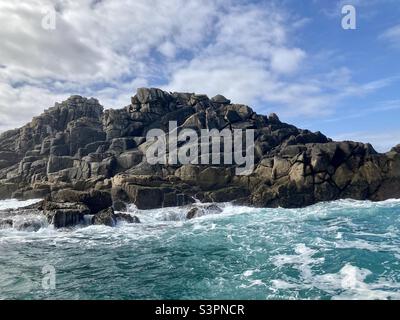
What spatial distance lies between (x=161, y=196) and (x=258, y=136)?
20766mm

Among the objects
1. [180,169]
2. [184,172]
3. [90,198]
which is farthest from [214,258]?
[180,169]

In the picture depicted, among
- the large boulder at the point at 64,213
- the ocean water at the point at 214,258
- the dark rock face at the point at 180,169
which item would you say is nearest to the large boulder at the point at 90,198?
the dark rock face at the point at 180,169

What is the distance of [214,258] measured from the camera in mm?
22547

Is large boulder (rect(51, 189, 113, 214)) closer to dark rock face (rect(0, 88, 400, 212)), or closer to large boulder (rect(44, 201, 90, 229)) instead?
dark rock face (rect(0, 88, 400, 212))

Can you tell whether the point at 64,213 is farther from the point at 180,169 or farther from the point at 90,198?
the point at 180,169

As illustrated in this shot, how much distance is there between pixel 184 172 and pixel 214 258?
2700 centimetres

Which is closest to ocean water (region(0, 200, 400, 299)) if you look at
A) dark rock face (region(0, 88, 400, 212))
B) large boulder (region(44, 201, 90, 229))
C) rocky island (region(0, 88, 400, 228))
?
large boulder (region(44, 201, 90, 229))

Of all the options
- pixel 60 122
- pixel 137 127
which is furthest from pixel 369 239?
pixel 60 122

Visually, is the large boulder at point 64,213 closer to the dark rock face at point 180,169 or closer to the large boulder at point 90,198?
the dark rock face at point 180,169

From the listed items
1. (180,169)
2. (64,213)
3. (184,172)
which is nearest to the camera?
(64,213)

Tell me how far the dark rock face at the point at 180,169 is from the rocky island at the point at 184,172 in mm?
125

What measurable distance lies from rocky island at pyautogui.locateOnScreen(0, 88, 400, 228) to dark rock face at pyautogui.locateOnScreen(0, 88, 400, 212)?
0.13m

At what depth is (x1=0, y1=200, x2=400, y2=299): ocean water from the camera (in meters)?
16.8
